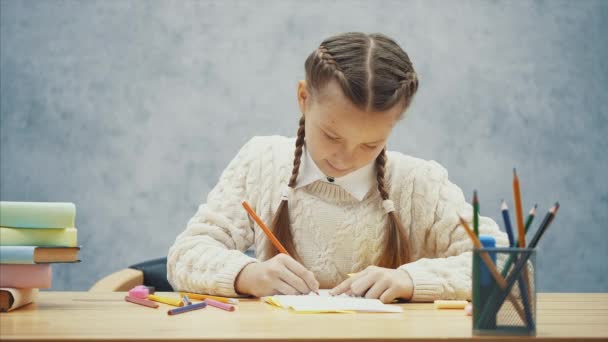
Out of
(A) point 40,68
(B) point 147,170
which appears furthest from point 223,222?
(A) point 40,68

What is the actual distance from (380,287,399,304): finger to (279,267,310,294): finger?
134mm

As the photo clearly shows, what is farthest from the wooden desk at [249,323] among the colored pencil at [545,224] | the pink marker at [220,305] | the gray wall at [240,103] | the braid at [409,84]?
the gray wall at [240,103]

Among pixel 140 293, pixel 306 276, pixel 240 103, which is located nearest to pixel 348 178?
pixel 306 276

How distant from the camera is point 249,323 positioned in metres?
0.97

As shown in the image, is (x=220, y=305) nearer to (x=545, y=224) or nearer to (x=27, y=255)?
(x=27, y=255)

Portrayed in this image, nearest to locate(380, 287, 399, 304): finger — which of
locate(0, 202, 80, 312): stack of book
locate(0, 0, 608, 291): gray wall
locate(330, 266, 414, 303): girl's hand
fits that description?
locate(330, 266, 414, 303): girl's hand

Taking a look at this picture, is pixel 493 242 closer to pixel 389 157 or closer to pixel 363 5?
pixel 389 157

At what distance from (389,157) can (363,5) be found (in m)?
1.49

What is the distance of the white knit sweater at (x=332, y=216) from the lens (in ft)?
5.26

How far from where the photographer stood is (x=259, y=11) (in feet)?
9.91

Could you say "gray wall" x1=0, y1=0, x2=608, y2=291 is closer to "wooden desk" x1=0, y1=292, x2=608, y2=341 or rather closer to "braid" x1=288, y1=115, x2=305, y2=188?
"braid" x1=288, y1=115, x2=305, y2=188

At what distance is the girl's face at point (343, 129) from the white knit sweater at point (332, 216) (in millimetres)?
175

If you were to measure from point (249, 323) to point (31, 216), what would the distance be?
Result: 1.30 ft

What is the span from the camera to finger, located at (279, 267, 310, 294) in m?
1.31
